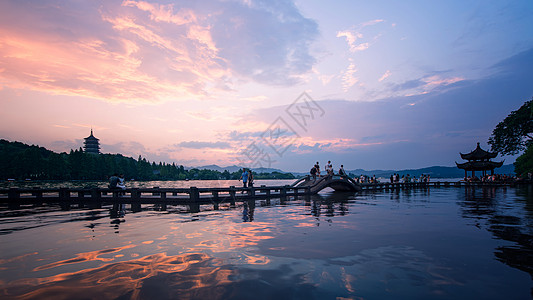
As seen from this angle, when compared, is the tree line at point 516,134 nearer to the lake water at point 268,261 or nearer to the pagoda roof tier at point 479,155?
the pagoda roof tier at point 479,155

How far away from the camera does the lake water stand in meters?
4.73

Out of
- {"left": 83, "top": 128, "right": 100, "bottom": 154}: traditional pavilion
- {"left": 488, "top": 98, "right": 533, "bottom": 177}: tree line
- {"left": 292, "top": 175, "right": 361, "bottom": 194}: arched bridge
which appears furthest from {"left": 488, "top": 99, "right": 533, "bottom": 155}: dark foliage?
{"left": 83, "top": 128, "right": 100, "bottom": 154}: traditional pavilion

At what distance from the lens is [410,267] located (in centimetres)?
591

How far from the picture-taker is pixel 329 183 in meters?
32.5

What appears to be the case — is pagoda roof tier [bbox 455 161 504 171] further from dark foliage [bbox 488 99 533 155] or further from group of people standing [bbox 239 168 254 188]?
group of people standing [bbox 239 168 254 188]

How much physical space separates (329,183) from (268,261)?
2715cm

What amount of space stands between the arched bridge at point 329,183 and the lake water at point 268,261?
20535 millimetres

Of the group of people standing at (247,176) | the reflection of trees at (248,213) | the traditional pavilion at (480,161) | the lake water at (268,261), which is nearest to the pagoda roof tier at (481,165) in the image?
the traditional pavilion at (480,161)

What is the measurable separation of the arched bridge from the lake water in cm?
2054

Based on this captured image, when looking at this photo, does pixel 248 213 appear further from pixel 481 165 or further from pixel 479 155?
pixel 479 155

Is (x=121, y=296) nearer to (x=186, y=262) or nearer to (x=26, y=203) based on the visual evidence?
(x=186, y=262)

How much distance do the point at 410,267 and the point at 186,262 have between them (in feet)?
16.1

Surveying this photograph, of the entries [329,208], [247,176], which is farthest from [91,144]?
[329,208]

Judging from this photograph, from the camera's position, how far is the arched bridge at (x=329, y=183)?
3128 centimetres
